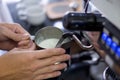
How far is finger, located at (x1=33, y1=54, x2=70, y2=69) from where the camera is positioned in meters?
A: 0.67

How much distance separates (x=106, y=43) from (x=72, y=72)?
0.41 meters

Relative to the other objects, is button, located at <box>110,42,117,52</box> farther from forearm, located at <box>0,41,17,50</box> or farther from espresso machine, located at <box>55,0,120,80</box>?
forearm, located at <box>0,41,17,50</box>

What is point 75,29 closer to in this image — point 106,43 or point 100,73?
point 106,43

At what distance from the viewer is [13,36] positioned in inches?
32.8

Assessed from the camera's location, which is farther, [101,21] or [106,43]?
[101,21]

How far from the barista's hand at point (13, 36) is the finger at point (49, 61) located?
0.38ft

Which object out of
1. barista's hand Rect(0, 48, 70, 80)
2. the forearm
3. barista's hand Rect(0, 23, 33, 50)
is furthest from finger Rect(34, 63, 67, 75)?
the forearm

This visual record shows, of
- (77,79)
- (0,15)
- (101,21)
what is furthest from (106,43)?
(0,15)

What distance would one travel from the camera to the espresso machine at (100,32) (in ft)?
1.80

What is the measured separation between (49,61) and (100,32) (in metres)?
0.17

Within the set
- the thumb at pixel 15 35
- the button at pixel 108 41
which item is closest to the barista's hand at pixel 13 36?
the thumb at pixel 15 35

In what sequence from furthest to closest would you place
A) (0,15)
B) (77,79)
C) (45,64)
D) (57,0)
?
1. (57,0)
2. (0,15)
3. (77,79)
4. (45,64)

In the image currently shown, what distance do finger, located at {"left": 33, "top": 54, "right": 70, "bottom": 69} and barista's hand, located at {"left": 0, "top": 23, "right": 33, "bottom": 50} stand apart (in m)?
0.12

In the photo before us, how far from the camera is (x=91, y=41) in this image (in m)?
0.71
